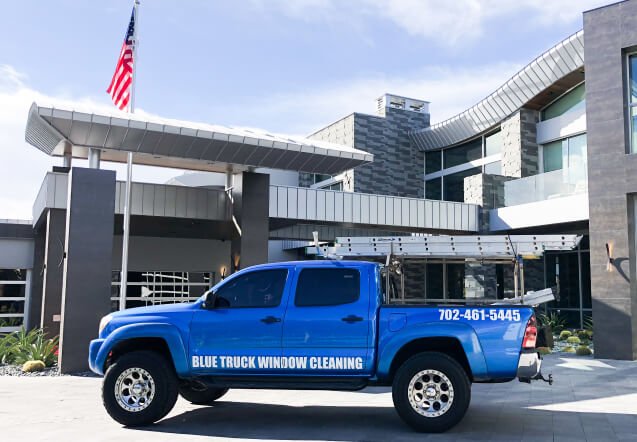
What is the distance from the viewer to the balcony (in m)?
19.0

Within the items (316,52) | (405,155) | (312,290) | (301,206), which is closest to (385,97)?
(405,155)

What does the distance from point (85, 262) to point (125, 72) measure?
221 inches

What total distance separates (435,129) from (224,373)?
74.6 feet

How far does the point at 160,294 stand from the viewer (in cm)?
2372

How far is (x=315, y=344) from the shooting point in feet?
26.0

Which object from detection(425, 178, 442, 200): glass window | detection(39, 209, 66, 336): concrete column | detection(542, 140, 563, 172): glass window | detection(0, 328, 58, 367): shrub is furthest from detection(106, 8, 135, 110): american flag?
detection(425, 178, 442, 200): glass window

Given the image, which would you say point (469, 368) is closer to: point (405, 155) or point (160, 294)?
point (160, 294)

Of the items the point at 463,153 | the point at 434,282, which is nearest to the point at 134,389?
the point at 434,282

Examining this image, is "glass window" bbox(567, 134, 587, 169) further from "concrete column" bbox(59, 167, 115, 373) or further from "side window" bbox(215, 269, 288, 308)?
"side window" bbox(215, 269, 288, 308)

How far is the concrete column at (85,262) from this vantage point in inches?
549

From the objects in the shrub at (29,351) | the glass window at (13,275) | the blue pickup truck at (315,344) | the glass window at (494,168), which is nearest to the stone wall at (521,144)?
the glass window at (494,168)

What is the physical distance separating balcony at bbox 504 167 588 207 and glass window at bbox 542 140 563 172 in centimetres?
266

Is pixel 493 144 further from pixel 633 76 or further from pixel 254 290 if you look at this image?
pixel 254 290

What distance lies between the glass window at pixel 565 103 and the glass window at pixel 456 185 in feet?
13.9
